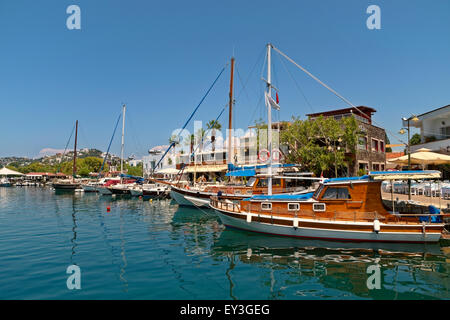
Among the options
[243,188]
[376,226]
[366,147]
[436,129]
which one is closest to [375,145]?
[366,147]

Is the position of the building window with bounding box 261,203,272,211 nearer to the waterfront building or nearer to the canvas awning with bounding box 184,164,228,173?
the waterfront building

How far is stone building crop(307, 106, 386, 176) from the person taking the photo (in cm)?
3675

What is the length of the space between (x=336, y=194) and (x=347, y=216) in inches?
48.9

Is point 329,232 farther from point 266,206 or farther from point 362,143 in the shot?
point 362,143

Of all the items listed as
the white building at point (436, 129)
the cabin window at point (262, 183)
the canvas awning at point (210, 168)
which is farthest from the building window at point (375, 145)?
the cabin window at point (262, 183)

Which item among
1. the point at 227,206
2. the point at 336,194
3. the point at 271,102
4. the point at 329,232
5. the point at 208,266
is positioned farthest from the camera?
the point at 227,206

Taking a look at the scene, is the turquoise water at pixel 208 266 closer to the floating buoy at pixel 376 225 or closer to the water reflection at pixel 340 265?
the water reflection at pixel 340 265

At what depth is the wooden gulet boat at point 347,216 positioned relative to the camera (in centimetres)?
1325

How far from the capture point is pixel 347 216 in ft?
46.2

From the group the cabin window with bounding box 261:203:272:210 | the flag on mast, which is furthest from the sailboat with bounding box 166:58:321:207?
the flag on mast

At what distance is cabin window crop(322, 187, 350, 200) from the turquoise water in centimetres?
239

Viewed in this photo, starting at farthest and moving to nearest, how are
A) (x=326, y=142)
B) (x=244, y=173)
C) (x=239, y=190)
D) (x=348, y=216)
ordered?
(x=326, y=142)
(x=244, y=173)
(x=239, y=190)
(x=348, y=216)

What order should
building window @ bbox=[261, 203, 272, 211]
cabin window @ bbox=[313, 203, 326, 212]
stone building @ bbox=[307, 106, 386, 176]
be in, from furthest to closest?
stone building @ bbox=[307, 106, 386, 176]
building window @ bbox=[261, 203, 272, 211]
cabin window @ bbox=[313, 203, 326, 212]
